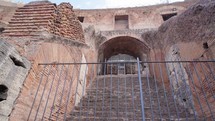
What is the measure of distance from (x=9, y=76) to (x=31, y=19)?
199cm

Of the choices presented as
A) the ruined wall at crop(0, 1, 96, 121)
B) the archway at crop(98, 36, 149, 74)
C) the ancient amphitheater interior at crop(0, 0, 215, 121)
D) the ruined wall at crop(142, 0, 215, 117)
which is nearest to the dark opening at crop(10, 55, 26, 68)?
the ancient amphitheater interior at crop(0, 0, 215, 121)

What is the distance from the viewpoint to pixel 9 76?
8.26 feet

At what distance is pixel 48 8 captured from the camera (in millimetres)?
4137

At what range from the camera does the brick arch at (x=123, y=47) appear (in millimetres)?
10375

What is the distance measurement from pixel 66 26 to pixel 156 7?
36.1 feet

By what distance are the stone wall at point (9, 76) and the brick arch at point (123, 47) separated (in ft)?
25.1

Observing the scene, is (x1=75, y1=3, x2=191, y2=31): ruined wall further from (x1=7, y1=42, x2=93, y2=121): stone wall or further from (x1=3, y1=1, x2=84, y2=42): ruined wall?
(x1=7, y1=42, x2=93, y2=121): stone wall

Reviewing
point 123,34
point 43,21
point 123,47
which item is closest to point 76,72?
point 43,21

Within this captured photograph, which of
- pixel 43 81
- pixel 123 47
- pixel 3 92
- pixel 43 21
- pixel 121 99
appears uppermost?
pixel 123 47

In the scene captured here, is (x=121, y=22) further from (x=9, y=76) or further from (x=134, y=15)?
(x=9, y=76)

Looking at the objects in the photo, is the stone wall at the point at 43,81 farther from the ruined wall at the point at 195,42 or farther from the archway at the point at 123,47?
the archway at the point at 123,47

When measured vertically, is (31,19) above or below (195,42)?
below

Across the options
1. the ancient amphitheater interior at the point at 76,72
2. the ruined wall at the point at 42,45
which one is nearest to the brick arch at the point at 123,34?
the ancient amphitheater interior at the point at 76,72

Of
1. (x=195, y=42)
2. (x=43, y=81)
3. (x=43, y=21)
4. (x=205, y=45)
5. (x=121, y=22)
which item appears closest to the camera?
(x=43, y=81)
